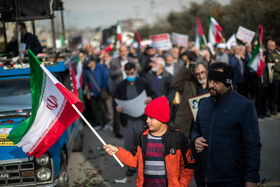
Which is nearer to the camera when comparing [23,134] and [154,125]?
[154,125]

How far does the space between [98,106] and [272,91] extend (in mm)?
5314

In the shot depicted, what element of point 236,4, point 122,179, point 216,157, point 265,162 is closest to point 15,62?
point 122,179

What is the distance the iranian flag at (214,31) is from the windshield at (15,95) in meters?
6.41

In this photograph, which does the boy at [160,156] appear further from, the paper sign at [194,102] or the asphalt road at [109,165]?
the asphalt road at [109,165]

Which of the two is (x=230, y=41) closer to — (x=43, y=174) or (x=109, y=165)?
(x=109, y=165)

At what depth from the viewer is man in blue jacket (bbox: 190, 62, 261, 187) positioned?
289cm

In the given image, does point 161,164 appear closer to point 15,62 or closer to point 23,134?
point 23,134

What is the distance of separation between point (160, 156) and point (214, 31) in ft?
25.3

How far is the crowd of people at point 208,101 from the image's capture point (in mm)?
2944

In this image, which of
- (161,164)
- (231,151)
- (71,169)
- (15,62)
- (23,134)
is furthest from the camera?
(71,169)

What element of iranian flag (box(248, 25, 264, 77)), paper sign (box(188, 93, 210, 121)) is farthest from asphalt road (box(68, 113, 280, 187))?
paper sign (box(188, 93, 210, 121))

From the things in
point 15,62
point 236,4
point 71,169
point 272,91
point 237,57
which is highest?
point 236,4

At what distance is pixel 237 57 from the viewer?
33.1ft

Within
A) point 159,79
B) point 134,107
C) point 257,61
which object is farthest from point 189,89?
point 257,61
